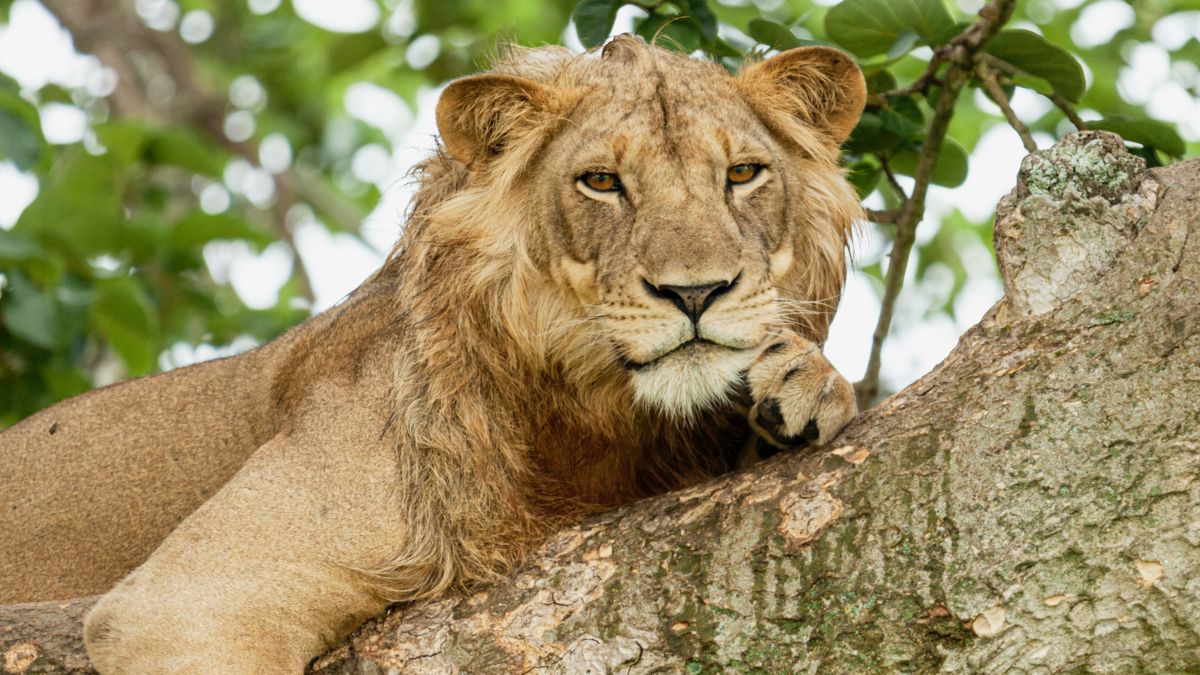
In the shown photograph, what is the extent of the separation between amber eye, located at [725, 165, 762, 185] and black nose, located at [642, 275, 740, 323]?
464 millimetres

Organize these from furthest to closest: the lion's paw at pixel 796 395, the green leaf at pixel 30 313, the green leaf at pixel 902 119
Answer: the green leaf at pixel 30 313, the green leaf at pixel 902 119, the lion's paw at pixel 796 395

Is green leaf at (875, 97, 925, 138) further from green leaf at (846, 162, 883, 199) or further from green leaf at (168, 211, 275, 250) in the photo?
green leaf at (168, 211, 275, 250)

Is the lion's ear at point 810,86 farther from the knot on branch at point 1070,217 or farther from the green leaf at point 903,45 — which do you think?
the knot on branch at point 1070,217

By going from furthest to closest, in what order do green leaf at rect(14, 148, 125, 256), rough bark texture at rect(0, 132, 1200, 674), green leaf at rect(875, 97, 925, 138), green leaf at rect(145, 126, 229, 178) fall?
green leaf at rect(145, 126, 229, 178) → green leaf at rect(14, 148, 125, 256) → green leaf at rect(875, 97, 925, 138) → rough bark texture at rect(0, 132, 1200, 674)

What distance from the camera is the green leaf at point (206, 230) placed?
23.5 ft

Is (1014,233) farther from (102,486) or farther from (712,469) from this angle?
(102,486)

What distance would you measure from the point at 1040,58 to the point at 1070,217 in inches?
55.7

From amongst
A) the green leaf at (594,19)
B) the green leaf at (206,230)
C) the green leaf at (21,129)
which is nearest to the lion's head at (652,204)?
the green leaf at (594,19)

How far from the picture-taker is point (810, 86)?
4.50m

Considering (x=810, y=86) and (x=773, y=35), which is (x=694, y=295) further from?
(x=773, y=35)

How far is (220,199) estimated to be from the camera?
11.0 meters

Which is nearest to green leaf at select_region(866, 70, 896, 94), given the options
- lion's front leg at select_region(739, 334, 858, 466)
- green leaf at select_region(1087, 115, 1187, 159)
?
green leaf at select_region(1087, 115, 1187, 159)

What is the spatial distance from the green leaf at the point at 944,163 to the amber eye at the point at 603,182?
152 centimetres

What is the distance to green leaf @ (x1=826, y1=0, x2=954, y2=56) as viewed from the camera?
182 inches
